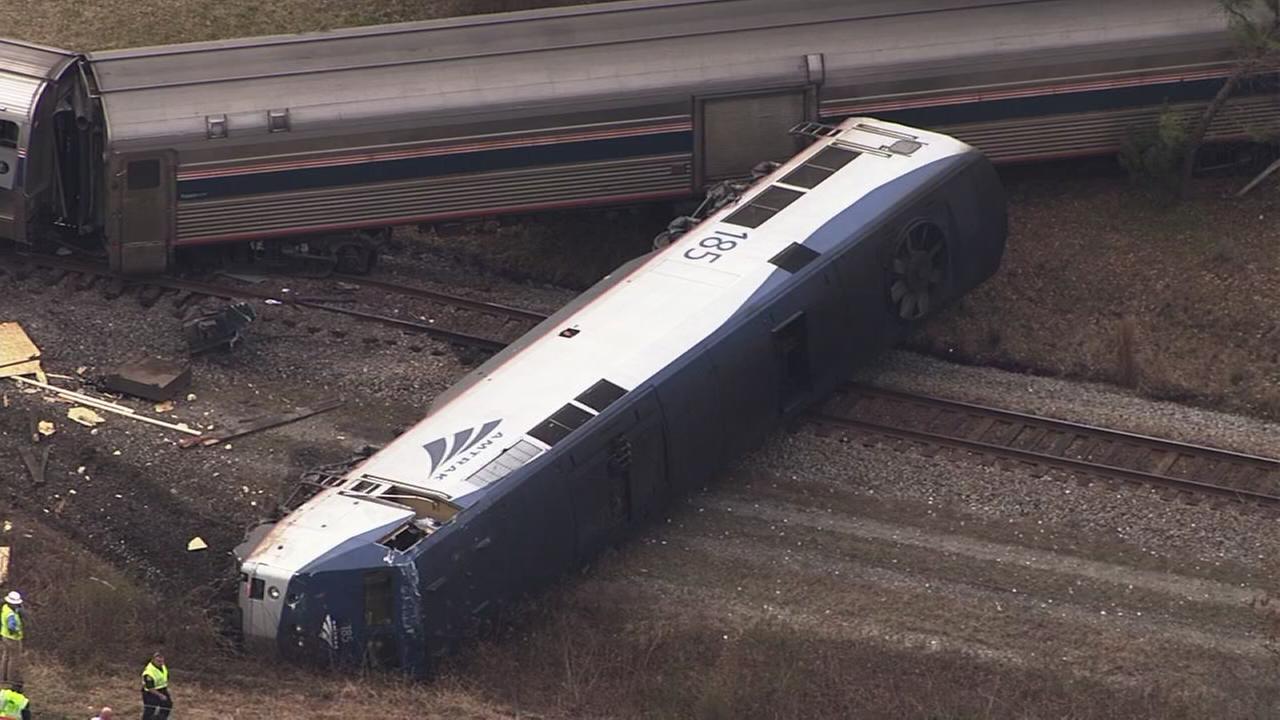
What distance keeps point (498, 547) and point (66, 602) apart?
4816 millimetres

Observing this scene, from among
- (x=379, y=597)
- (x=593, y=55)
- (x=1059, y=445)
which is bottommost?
(x=1059, y=445)

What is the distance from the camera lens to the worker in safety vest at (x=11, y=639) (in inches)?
717

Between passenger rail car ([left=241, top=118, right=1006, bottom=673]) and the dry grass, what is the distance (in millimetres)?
12198

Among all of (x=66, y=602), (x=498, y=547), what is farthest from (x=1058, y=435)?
(x=66, y=602)

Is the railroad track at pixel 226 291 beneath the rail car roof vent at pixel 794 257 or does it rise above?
beneath

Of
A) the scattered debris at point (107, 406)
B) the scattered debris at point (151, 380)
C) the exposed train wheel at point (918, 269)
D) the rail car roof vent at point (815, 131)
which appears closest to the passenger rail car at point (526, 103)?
the rail car roof vent at point (815, 131)

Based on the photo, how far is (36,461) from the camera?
75.8 ft

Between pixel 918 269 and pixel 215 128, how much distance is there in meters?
10.4

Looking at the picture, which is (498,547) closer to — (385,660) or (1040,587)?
(385,660)

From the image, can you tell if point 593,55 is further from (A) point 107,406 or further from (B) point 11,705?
(B) point 11,705

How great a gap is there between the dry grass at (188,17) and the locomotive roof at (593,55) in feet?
24.1

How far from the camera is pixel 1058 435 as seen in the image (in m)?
25.1

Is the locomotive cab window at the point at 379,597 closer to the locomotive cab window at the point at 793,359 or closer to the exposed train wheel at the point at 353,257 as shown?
the locomotive cab window at the point at 793,359

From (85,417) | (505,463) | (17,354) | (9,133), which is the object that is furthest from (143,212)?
(505,463)
